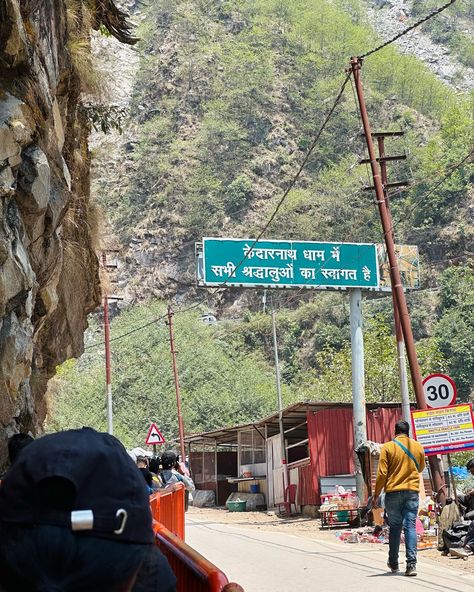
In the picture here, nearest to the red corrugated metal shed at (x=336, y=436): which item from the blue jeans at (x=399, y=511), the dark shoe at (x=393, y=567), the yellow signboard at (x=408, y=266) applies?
the yellow signboard at (x=408, y=266)

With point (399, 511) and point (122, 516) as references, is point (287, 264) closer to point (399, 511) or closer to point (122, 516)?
point (399, 511)

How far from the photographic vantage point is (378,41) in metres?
153

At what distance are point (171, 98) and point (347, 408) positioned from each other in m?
95.6

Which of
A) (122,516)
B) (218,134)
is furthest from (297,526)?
(218,134)

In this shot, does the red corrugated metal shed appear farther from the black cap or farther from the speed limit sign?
the black cap

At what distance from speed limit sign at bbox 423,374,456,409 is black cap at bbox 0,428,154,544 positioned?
41.8 feet

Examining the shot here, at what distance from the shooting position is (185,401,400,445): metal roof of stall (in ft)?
85.8

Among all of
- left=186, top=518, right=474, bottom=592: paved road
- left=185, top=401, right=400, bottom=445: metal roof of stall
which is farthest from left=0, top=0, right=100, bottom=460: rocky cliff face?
left=185, top=401, right=400, bottom=445: metal roof of stall

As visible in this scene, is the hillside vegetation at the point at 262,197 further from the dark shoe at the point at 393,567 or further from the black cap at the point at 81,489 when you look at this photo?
the black cap at the point at 81,489

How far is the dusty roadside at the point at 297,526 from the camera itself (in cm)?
1229

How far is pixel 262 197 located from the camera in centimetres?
10275

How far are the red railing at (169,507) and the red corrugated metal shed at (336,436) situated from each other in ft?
46.3

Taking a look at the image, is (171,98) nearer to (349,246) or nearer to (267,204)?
(267,204)

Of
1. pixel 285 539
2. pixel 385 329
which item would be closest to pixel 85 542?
pixel 285 539
